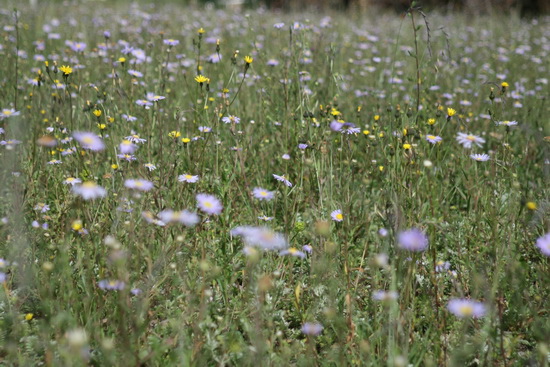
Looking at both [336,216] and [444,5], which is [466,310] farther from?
[444,5]

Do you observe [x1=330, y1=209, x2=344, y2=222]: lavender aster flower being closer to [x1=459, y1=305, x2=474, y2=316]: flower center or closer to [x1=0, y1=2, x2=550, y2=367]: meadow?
[x1=0, y1=2, x2=550, y2=367]: meadow

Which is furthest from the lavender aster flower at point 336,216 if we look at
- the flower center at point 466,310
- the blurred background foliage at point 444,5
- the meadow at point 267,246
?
the blurred background foliage at point 444,5

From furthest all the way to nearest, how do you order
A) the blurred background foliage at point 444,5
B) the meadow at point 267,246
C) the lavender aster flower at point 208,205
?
1. the blurred background foliage at point 444,5
2. the lavender aster flower at point 208,205
3. the meadow at point 267,246

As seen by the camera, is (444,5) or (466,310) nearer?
(466,310)

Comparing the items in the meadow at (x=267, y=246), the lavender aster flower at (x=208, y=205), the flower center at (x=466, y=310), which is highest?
the lavender aster flower at (x=208, y=205)

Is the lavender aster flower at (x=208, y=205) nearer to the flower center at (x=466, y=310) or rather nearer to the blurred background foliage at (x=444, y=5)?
the flower center at (x=466, y=310)

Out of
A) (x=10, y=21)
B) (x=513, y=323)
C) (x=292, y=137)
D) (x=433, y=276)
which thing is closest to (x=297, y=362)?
(x=433, y=276)

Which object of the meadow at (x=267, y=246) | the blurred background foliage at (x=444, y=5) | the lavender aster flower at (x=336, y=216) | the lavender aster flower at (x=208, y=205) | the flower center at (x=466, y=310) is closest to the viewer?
the flower center at (x=466, y=310)

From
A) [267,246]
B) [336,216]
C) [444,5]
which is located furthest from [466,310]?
[444,5]

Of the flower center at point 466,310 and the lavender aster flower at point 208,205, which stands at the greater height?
the lavender aster flower at point 208,205

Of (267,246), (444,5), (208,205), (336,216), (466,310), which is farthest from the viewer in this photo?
(444,5)

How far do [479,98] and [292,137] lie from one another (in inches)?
72.3

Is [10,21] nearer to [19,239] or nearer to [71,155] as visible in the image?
[71,155]

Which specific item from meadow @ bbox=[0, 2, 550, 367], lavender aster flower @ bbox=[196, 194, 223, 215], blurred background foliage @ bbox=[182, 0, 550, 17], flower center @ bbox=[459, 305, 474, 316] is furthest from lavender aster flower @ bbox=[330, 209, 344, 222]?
blurred background foliage @ bbox=[182, 0, 550, 17]
